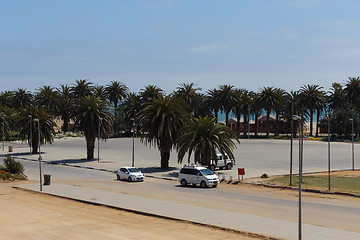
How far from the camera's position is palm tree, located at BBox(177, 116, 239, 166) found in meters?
48.0

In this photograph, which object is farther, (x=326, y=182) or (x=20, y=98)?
(x=20, y=98)

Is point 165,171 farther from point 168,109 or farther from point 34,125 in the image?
point 34,125

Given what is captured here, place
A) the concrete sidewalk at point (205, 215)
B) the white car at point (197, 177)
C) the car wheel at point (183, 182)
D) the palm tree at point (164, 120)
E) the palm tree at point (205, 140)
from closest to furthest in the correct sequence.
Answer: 1. the concrete sidewalk at point (205, 215)
2. the white car at point (197, 177)
3. the car wheel at point (183, 182)
4. the palm tree at point (205, 140)
5. the palm tree at point (164, 120)

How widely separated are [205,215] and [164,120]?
2926 centimetres

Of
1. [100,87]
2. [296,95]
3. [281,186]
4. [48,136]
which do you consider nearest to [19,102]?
[100,87]

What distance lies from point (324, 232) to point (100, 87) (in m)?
139

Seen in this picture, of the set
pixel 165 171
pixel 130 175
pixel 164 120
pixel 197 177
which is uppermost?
pixel 164 120

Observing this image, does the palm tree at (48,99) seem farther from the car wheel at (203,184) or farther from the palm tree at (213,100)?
the car wheel at (203,184)

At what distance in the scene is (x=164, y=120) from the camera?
2128 inches

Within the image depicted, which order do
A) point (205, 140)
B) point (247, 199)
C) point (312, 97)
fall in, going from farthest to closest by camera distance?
point (312, 97), point (205, 140), point (247, 199)

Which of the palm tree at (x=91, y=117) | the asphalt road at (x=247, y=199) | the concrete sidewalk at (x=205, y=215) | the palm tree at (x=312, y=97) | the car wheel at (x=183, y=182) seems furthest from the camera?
the palm tree at (x=312, y=97)

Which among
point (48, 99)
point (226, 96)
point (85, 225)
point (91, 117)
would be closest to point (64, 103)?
point (48, 99)

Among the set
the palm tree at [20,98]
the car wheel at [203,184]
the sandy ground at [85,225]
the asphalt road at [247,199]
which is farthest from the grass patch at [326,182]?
the palm tree at [20,98]

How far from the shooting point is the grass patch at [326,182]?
127ft
